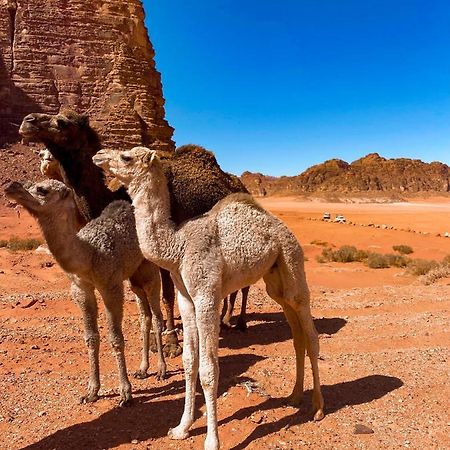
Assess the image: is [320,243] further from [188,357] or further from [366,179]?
[366,179]

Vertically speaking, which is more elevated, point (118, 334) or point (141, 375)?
point (118, 334)

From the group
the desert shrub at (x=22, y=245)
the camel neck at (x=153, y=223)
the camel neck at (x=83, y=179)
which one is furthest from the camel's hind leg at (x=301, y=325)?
the desert shrub at (x=22, y=245)

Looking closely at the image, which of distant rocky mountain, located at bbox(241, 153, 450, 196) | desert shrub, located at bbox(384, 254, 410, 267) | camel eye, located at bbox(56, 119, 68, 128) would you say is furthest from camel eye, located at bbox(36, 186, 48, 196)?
distant rocky mountain, located at bbox(241, 153, 450, 196)

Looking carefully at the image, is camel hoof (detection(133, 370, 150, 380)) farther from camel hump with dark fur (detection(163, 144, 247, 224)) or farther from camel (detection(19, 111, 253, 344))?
camel hump with dark fur (detection(163, 144, 247, 224))

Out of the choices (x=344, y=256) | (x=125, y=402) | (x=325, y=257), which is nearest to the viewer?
(x=125, y=402)

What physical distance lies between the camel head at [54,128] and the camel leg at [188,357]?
10.1ft

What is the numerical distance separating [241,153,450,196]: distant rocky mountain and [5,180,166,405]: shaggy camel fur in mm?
98471

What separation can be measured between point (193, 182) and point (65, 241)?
3.15 m

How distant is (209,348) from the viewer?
434cm

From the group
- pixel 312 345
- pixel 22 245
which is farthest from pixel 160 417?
pixel 22 245

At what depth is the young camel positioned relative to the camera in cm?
434

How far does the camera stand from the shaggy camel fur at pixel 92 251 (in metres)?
4.91

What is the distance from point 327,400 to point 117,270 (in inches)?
120

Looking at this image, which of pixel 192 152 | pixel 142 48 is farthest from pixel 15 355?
pixel 142 48
